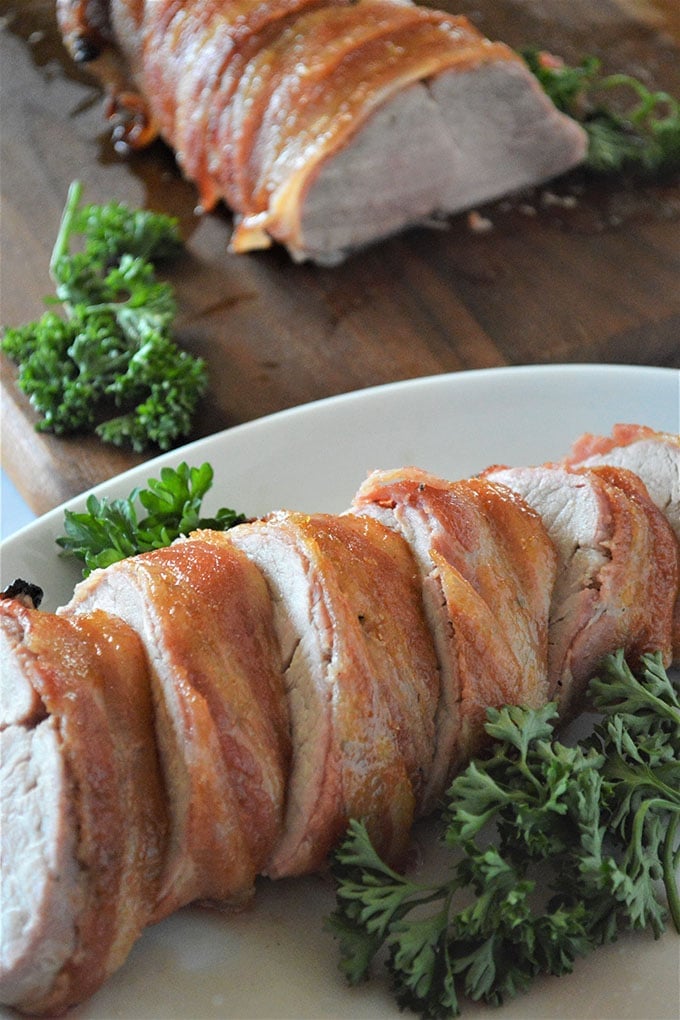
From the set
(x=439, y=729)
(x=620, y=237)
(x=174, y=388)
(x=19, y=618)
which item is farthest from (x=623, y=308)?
(x=19, y=618)

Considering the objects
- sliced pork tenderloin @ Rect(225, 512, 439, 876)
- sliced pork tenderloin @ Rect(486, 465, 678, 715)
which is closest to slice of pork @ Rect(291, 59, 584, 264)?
sliced pork tenderloin @ Rect(486, 465, 678, 715)

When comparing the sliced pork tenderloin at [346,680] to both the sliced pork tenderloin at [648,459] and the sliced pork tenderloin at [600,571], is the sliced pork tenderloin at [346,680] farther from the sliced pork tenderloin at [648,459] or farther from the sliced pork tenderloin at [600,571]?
the sliced pork tenderloin at [648,459]

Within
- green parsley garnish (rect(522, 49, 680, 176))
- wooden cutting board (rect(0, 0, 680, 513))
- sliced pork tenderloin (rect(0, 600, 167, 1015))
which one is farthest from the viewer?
green parsley garnish (rect(522, 49, 680, 176))

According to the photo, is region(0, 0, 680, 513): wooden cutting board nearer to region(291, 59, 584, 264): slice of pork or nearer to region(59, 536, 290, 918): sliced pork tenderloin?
region(291, 59, 584, 264): slice of pork

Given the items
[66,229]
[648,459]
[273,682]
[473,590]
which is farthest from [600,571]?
[66,229]

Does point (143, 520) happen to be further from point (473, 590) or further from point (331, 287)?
point (331, 287)
